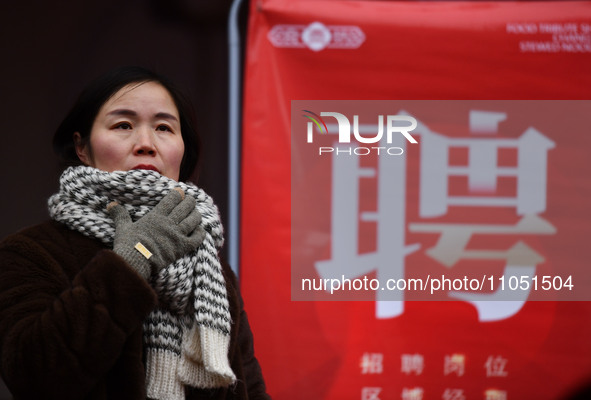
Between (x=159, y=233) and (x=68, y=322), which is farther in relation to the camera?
(x=159, y=233)

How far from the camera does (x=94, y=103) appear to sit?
1.25 m

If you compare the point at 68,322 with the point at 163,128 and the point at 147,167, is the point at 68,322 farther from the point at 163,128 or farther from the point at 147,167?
the point at 163,128

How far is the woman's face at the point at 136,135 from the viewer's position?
1.21m

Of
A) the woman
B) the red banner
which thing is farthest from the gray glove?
the red banner

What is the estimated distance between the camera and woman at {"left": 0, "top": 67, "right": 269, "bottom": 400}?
0.96m

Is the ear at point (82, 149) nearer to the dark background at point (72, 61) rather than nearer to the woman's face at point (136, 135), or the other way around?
the woman's face at point (136, 135)

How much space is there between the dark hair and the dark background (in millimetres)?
767

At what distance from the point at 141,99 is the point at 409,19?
1.12 m

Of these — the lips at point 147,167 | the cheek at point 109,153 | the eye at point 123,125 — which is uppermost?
the eye at point 123,125

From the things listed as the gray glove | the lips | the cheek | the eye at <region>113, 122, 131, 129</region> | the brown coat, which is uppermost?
the eye at <region>113, 122, 131, 129</region>

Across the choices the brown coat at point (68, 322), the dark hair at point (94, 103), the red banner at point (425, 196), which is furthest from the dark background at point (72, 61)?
the brown coat at point (68, 322)

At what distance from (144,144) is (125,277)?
0.34m

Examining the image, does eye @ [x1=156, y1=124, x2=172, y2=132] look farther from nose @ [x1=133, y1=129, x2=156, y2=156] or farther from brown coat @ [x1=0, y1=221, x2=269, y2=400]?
brown coat @ [x1=0, y1=221, x2=269, y2=400]

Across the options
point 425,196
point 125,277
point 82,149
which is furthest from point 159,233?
point 425,196
